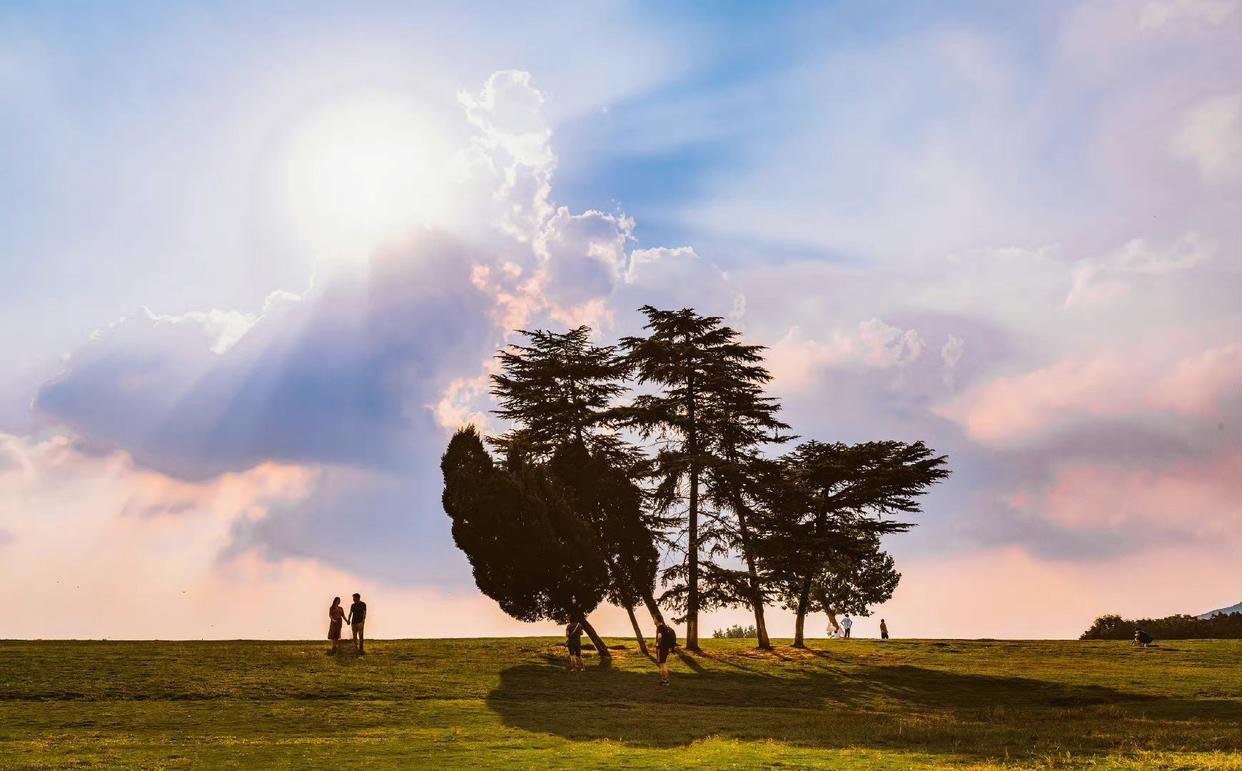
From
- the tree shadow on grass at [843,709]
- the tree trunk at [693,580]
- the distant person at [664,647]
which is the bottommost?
the tree shadow on grass at [843,709]

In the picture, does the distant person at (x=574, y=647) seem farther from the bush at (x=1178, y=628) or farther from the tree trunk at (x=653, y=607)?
the bush at (x=1178, y=628)

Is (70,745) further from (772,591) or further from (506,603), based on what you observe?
(772,591)

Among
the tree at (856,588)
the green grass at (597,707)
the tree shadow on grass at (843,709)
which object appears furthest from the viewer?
the tree at (856,588)

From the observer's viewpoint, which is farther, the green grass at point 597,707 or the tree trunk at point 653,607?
the tree trunk at point 653,607

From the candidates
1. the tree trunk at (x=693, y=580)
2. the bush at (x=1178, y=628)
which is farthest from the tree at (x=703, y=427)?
the bush at (x=1178, y=628)

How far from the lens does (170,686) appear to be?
97.6 ft

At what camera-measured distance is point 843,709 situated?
31469mm

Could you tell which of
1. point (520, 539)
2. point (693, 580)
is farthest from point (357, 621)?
point (693, 580)

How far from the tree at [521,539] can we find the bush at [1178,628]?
40.6 m

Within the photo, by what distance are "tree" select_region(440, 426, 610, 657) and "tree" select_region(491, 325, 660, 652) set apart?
85.7 inches

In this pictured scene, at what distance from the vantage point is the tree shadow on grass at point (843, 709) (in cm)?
2261

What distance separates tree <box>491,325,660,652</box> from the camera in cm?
4306

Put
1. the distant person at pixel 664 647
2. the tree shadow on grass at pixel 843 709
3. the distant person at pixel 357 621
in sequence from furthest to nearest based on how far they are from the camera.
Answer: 1. the distant person at pixel 357 621
2. the distant person at pixel 664 647
3. the tree shadow on grass at pixel 843 709

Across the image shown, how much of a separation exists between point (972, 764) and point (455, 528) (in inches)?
972
